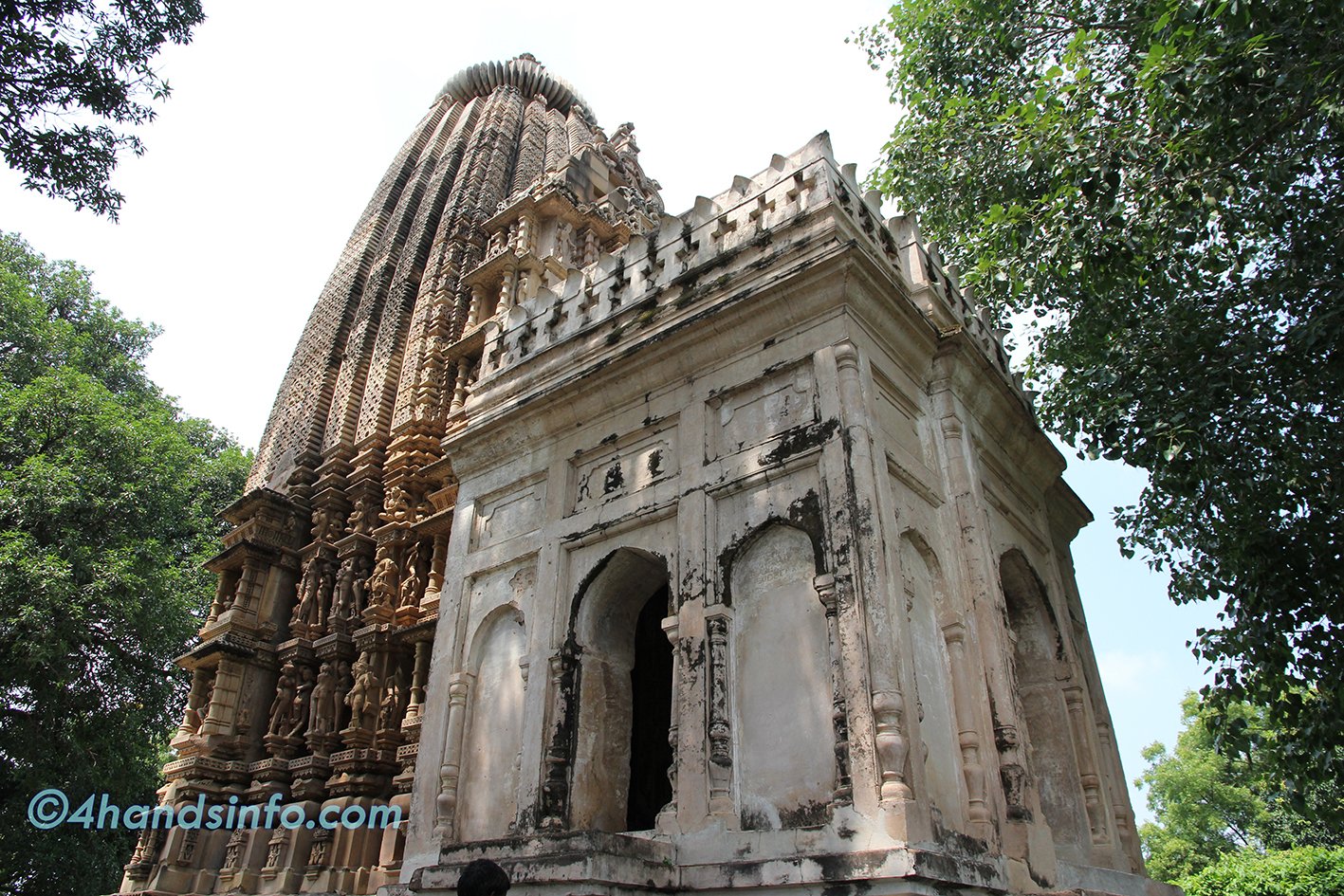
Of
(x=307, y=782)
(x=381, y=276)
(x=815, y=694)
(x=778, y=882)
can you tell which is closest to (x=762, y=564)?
(x=815, y=694)

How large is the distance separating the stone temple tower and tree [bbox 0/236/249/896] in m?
4.54

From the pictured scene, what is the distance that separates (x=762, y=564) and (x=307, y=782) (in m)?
8.68

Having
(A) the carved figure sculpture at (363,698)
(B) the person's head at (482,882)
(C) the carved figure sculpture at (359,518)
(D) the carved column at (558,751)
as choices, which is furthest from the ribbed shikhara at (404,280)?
(B) the person's head at (482,882)

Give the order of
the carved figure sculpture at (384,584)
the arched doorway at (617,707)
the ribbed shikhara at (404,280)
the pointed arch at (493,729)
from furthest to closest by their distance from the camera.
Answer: the ribbed shikhara at (404,280)
the carved figure sculpture at (384,584)
the pointed arch at (493,729)
the arched doorway at (617,707)

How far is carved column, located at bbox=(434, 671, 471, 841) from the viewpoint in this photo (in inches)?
274

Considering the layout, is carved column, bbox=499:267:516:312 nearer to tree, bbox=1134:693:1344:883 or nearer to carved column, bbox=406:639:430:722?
carved column, bbox=406:639:430:722

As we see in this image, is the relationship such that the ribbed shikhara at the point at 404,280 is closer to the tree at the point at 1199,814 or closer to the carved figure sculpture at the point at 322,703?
the carved figure sculpture at the point at 322,703

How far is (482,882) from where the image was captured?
3678 mm

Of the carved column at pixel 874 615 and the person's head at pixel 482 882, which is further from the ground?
the carved column at pixel 874 615

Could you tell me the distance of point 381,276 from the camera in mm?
20484

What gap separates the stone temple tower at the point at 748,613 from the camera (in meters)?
5.25

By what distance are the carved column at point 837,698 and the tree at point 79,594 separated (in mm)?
13276

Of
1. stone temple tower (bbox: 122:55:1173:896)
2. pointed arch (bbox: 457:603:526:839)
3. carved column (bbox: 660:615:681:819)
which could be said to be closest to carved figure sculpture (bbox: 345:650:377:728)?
stone temple tower (bbox: 122:55:1173:896)

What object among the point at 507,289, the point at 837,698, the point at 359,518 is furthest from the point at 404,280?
the point at 837,698
